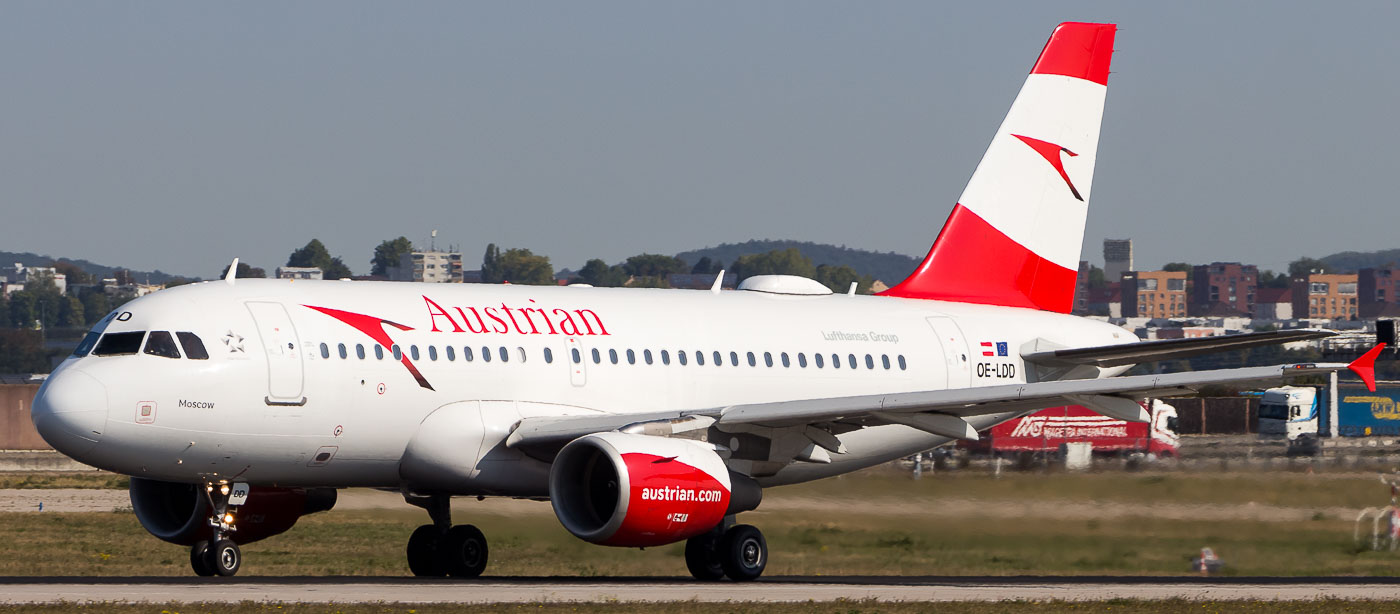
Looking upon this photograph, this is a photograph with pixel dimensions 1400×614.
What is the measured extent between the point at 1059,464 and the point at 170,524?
13235 millimetres

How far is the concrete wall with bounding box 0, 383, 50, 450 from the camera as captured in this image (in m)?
76.5

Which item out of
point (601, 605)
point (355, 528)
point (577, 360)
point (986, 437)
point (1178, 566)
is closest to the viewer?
point (601, 605)

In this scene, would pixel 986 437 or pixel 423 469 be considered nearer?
pixel 423 469

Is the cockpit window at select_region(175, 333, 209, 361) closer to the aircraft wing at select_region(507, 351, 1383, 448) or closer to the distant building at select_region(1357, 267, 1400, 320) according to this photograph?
the aircraft wing at select_region(507, 351, 1383, 448)

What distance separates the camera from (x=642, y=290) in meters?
28.3

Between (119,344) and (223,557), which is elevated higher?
(119,344)

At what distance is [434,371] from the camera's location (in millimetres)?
24375

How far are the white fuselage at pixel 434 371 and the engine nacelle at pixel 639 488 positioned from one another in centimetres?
131

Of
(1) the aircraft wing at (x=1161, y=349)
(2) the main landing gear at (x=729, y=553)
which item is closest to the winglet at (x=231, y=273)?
(2) the main landing gear at (x=729, y=553)

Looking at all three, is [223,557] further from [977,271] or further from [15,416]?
[15,416]

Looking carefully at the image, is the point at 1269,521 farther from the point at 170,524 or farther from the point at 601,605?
the point at 170,524

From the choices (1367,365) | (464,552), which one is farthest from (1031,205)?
(464,552)

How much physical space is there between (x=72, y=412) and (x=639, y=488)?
665cm

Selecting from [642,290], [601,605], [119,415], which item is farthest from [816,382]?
[119,415]
